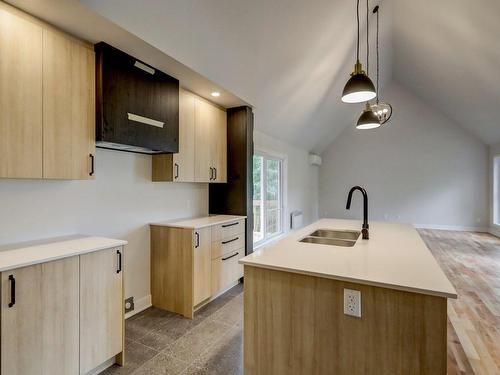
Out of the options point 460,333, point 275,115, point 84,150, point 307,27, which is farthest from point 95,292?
point 275,115

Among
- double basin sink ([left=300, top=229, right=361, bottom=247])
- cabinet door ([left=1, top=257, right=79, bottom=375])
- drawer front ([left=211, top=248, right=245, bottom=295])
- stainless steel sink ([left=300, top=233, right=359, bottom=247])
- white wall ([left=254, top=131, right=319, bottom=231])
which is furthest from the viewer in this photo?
white wall ([left=254, top=131, right=319, bottom=231])

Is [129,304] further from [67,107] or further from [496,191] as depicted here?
[496,191]

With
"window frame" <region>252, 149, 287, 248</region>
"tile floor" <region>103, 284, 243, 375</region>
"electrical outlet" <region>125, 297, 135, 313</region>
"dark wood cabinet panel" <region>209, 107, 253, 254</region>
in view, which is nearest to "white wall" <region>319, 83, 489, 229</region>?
"window frame" <region>252, 149, 287, 248</region>

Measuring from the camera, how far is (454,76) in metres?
4.84

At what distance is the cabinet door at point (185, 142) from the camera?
2793mm

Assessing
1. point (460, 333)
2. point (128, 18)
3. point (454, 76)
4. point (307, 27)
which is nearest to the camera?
point (128, 18)

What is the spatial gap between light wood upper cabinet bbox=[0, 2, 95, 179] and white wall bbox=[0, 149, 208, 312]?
1.13 feet

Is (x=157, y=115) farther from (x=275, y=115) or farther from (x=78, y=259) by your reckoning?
(x=275, y=115)

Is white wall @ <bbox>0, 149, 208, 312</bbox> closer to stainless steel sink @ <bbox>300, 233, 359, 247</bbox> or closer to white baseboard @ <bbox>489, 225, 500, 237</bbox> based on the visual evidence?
stainless steel sink @ <bbox>300, 233, 359, 247</bbox>

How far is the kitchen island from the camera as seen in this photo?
3.84ft

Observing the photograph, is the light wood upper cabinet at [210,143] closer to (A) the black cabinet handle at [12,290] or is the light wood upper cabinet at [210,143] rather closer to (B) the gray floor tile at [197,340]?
(B) the gray floor tile at [197,340]

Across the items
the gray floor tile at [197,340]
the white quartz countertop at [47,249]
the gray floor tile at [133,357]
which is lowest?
the gray floor tile at [197,340]

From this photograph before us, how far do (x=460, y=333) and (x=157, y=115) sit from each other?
11.0 feet

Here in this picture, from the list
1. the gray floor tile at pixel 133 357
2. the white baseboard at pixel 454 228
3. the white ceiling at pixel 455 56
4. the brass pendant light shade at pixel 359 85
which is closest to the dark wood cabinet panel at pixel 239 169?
the brass pendant light shade at pixel 359 85
